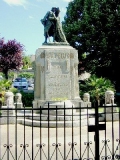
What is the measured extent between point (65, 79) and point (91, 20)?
14.5 meters

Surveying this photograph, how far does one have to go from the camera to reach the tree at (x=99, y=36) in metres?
28.3

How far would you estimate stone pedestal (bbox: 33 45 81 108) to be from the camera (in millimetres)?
16188

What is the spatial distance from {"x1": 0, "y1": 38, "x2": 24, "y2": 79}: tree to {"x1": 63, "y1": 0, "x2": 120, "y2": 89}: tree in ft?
45.2

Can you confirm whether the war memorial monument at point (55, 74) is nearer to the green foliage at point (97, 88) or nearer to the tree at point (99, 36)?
the green foliage at point (97, 88)

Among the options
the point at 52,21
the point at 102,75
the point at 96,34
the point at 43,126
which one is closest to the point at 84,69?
the point at 102,75

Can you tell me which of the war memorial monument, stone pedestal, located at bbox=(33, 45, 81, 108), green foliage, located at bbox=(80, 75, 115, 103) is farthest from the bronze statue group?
green foliage, located at bbox=(80, 75, 115, 103)

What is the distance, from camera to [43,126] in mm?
13555

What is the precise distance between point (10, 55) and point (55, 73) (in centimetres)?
2769

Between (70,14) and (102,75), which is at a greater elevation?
(70,14)

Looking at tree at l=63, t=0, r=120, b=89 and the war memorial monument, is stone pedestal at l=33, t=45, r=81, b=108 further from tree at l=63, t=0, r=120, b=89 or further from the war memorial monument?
tree at l=63, t=0, r=120, b=89

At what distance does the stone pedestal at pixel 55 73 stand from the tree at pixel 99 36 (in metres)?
A: 12.2

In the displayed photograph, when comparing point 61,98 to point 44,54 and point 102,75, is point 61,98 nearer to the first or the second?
point 44,54

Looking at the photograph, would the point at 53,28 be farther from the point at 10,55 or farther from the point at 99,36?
the point at 10,55

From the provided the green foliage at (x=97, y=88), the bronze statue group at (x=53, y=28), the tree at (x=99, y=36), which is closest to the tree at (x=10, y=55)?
the tree at (x=99, y=36)
